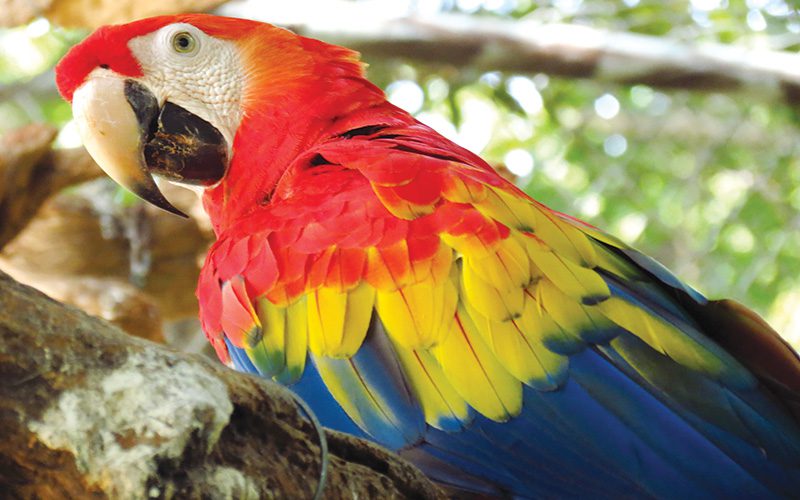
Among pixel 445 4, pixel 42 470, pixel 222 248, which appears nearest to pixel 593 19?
pixel 445 4

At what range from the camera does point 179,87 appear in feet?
4.16

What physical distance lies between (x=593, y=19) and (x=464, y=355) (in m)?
1.55

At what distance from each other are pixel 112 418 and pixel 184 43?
35.9 inches

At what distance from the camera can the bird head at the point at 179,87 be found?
1205 mm

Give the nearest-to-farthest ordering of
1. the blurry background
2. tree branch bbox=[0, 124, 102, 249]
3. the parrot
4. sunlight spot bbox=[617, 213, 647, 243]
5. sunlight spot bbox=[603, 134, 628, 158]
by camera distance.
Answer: the parrot < tree branch bbox=[0, 124, 102, 249] < the blurry background < sunlight spot bbox=[617, 213, 647, 243] < sunlight spot bbox=[603, 134, 628, 158]

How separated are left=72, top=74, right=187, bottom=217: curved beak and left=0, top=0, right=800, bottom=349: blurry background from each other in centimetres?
32

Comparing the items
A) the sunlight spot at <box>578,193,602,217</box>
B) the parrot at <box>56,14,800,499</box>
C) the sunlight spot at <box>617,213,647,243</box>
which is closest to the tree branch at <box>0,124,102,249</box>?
the parrot at <box>56,14,800,499</box>

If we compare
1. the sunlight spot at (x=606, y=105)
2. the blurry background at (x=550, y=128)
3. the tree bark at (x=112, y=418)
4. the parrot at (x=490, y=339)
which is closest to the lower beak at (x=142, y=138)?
the parrot at (x=490, y=339)

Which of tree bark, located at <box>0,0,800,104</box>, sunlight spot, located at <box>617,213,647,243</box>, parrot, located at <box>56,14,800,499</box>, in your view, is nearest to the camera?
parrot, located at <box>56,14,800,499</box>

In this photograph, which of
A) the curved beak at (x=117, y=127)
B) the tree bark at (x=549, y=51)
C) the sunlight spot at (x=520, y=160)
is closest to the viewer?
the curved beak at (x=117, y=127)

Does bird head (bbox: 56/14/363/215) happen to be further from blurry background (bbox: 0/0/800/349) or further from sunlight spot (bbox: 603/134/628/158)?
sunlight spot (bbox: 603/134/628/158)

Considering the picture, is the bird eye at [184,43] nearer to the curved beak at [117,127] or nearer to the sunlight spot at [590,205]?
the curved beak at [117,127]

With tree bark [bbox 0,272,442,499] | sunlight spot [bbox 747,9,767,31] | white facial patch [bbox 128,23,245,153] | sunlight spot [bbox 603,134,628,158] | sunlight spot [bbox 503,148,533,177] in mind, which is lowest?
sunlight spot [bbox 503,148,533,177]

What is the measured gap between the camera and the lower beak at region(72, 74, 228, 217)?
1199 mm
